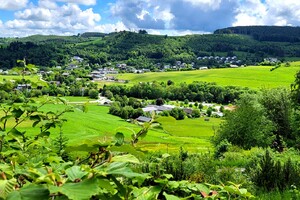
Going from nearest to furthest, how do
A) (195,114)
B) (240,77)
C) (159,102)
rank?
(195,114) < (159,102) < (240,77)

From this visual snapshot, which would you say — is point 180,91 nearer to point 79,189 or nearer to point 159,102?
point 159,102

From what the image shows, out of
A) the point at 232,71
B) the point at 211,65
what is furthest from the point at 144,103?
the point at 211,65

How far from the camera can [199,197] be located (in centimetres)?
216

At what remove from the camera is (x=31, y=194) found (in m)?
1.08

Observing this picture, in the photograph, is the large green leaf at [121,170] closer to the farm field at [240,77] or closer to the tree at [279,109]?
the tree at [279,109]

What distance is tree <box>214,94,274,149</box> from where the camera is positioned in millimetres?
33500

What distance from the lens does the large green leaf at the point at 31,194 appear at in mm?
1062

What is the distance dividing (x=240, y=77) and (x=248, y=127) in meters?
95.7

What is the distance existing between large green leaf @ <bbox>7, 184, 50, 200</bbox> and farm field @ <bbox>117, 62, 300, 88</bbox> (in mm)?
108156

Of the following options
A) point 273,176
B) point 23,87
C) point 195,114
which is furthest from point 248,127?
point 195,114

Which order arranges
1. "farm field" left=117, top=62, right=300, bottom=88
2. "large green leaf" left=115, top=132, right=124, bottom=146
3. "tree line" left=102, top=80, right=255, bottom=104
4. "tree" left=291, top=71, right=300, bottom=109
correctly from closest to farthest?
"large green leaf" left=115, top=132, right=124, bottom=146 → "tree" left=291, top=71, right=300, bottom=109 → "farm field" left=117, top=62, right=300, bottom=88 → "tree line" left=102, top=80, right=255, bottom=104

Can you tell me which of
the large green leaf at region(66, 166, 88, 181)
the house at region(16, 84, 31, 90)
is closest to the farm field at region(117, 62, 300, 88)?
the house at region(16, 84, 31, 90)

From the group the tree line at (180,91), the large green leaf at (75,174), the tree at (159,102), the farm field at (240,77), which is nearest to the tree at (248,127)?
the large green leaf at (75,174)

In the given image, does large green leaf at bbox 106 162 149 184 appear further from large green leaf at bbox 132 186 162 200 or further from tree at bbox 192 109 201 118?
tree at bbox 192 109 201 118
